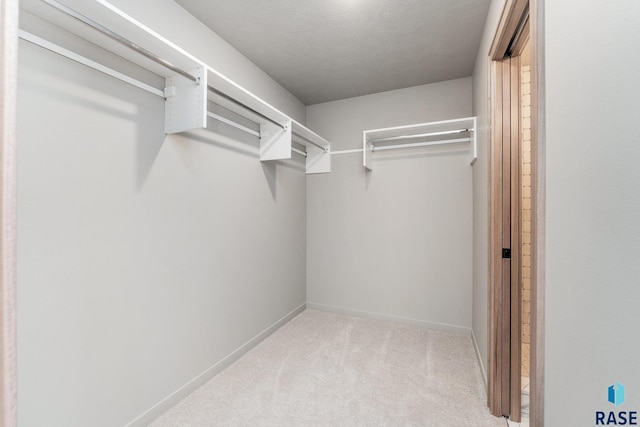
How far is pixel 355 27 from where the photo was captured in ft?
6.73

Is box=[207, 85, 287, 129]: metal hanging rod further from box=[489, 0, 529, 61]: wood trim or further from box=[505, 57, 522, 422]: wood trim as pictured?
box=[505, 57, 522, 422]: wood trim

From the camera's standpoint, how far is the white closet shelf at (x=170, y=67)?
3.69 feet

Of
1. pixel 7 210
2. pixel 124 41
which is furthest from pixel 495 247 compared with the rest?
pixel 124 41

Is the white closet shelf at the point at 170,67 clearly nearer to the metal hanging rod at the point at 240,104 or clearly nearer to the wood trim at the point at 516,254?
Answer: the metal hanging rod at the point at 240,104

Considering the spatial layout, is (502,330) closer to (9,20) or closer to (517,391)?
(517,391)

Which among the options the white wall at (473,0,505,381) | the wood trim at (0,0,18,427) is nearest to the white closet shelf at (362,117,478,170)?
the white wall at (473,0,505,381)

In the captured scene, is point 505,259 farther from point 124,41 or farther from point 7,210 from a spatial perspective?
point 124,41

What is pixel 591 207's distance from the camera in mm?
646

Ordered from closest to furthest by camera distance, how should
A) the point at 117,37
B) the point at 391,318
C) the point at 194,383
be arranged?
the point at 117,37
the point at 194,383
the point at 391,318

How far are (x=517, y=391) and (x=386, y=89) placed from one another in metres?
2.86

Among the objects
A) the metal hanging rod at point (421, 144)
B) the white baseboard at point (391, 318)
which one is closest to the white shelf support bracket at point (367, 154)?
the metal hanging rod at point (421, 144)

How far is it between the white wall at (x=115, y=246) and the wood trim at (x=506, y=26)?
1.87m

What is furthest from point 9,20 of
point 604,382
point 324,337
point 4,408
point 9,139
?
point 324,337

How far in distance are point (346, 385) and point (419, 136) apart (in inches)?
88.8
